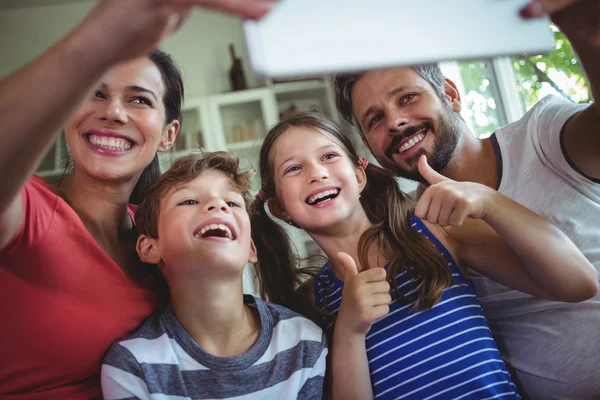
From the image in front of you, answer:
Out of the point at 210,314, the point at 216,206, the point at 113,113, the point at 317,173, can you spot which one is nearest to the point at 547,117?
the point at 317,173

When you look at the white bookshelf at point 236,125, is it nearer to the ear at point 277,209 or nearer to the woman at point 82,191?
the ear at point 277,209

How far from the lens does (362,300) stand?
3.50 feet

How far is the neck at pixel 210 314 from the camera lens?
109cm

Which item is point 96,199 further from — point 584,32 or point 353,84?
point 584,32

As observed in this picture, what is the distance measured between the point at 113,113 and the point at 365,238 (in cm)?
71

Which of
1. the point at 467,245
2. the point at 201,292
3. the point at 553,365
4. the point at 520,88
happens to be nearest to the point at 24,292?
the point at 201,292

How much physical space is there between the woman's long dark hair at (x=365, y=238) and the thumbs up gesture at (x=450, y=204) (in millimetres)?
260

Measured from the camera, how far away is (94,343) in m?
0.98

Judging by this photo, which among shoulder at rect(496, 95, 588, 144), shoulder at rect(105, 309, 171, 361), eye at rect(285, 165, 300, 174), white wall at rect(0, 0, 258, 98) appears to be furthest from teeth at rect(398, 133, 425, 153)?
white wall at rect(0, 0, 258, 98)

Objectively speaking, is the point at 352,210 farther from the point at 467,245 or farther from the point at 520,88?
the point at 520,88

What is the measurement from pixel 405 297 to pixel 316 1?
34.9 inches

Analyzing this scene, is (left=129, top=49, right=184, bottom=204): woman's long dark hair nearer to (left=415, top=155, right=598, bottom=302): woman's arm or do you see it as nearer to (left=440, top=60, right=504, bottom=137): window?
(left=415, top=155, right=598, bottom=302): woman's arm

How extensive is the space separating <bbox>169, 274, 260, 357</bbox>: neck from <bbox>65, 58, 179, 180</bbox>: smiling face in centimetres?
30

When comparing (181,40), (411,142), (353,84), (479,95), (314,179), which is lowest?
(314,179)
